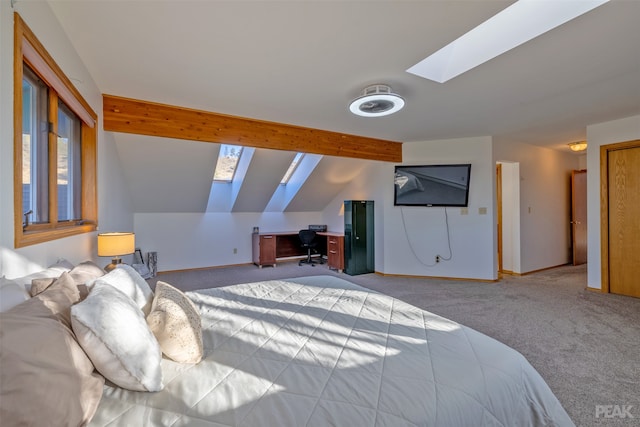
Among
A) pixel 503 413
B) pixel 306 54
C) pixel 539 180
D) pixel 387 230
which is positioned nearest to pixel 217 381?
pixel 503 413

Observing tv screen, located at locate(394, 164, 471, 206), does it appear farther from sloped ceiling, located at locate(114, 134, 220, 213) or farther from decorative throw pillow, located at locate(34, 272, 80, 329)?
decorative throw pillow, located at locate(34, 272, 80, 329)

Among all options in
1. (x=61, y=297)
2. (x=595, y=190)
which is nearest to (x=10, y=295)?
(x=61, y=297)

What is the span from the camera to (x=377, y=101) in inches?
104

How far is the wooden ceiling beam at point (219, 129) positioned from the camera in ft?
9.87

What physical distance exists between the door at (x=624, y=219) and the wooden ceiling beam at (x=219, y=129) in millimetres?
3396

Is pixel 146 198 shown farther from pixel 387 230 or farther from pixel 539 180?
pixel 539 180

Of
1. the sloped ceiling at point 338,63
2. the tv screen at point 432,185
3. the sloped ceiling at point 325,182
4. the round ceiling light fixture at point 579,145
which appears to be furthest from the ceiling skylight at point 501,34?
the round ceiling light fixture at point 579,145

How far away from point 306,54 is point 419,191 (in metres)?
3.36

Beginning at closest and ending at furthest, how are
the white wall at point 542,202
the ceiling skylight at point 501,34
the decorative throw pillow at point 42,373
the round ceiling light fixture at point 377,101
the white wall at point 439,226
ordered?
the decorative throw pillow at point 42,373
the ceiling skylight at point 501,34
the round ceiling light fixture at point 377,101
the white wall at point 439,226
the white wall at point 542,202

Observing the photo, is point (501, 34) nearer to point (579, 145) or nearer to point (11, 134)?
point (11, 134)

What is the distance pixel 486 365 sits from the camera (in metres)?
1.14

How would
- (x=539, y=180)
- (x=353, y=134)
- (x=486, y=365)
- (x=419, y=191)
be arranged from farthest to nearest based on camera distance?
(x=539, y=180) < (x=419, y=191) < (x=353, y=134) < (x=486, y=365)

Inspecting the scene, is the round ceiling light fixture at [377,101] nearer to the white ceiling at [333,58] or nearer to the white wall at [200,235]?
the white ceiling at [333,58]

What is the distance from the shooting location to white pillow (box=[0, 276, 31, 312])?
0.93 meters
